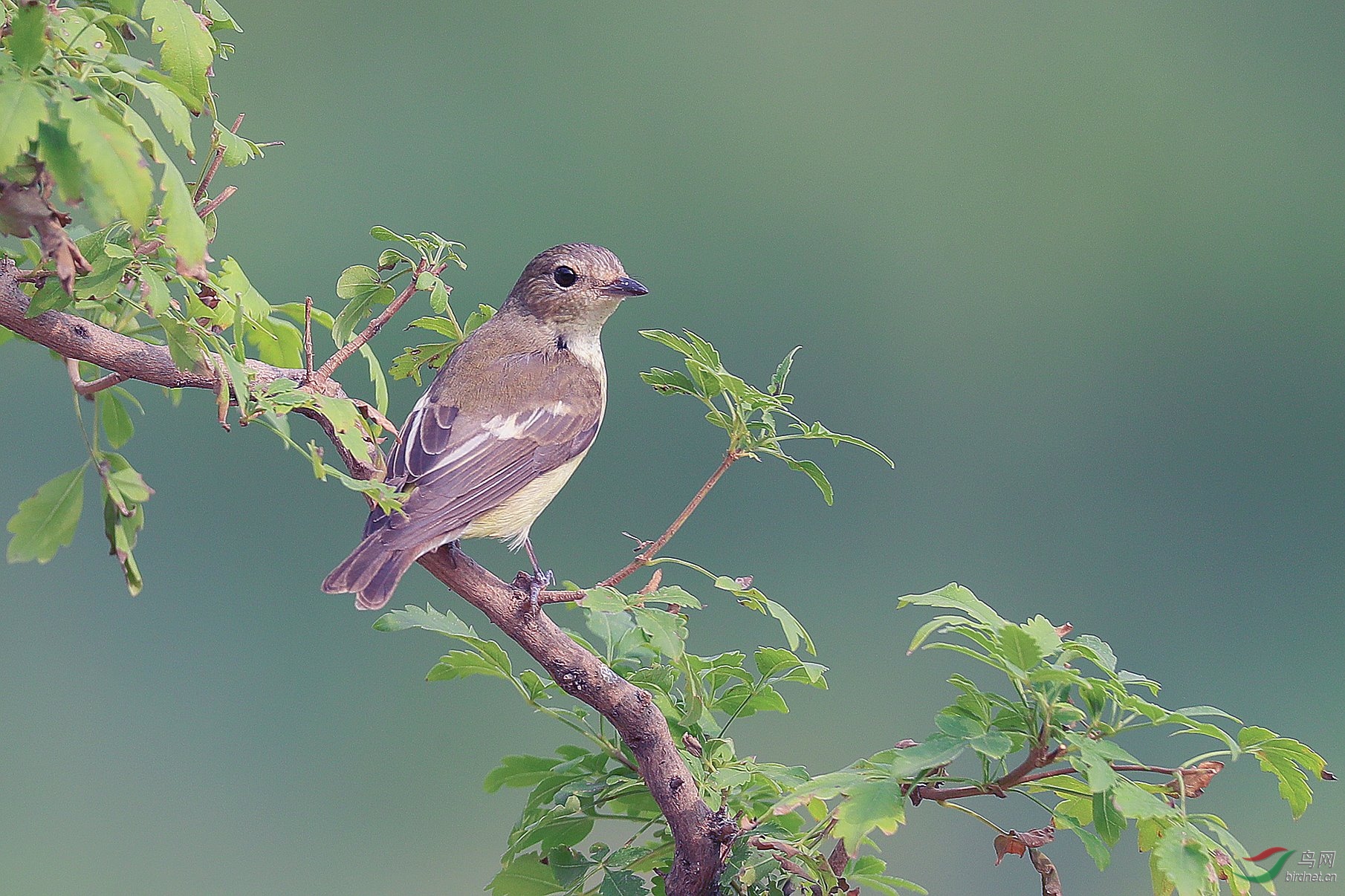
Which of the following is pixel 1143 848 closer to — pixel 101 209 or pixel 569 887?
pixel 569 887

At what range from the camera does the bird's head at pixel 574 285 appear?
1741 millimetres

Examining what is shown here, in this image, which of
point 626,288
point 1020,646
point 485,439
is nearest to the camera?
point 1020,646

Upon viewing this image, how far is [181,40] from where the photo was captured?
1010mm

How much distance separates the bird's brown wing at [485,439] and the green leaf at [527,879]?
0.34m

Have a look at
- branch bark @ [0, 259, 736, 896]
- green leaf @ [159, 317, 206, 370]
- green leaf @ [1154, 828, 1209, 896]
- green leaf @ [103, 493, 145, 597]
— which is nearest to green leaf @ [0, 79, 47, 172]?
green leaf @ [159, 317, 206, 370]

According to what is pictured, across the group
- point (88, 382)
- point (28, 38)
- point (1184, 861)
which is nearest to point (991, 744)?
point (1184, 861)

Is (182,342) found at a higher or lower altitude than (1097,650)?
lower

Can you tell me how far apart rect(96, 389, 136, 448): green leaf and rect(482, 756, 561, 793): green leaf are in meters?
0.53

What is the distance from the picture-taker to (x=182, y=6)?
102 cm

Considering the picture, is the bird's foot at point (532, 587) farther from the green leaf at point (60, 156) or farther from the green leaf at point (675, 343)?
the green leaf at point (60, 156)

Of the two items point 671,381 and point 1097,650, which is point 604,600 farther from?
point 1097,650

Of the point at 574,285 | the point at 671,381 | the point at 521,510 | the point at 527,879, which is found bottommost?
the point at 527,879

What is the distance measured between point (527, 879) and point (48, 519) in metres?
0.58

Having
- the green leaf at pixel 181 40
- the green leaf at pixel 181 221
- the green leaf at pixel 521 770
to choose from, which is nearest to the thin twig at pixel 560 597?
the green leaf at pixel 521 770
